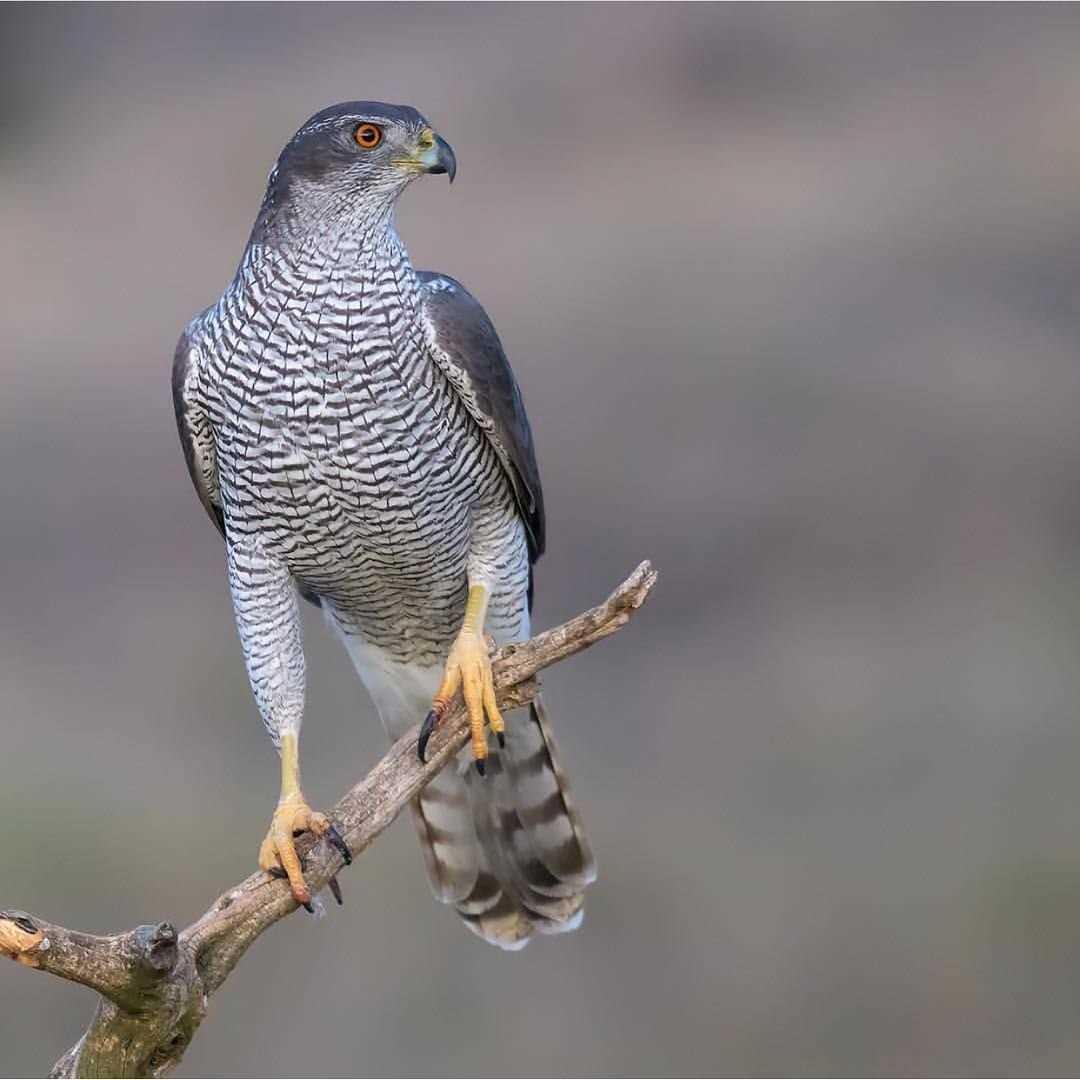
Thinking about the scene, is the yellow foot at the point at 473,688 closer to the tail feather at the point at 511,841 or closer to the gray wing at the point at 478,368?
the gray wing at the point at 478,368

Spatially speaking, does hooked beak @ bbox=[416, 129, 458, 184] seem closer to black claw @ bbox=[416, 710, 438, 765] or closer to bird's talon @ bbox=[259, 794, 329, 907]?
black claw @ bbox=[416, 710, 438, 765]

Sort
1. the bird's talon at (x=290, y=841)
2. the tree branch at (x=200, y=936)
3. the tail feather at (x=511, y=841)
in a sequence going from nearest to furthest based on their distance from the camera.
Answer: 1. the tree branch at (x=200, y=936)
2. the bird's talon at (x=290, y=841)
3. the tail feather at (x=511, y=841)

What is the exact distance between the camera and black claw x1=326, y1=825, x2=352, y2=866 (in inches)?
179

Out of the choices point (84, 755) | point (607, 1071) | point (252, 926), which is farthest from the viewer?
point (84, 755)

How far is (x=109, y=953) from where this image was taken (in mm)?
3740

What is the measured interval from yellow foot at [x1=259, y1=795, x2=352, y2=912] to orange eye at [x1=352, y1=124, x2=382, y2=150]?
178cm

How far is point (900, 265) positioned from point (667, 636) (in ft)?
14.5

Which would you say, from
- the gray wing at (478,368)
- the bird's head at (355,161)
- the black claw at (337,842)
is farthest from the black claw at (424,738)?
the bird's head at (355,161)

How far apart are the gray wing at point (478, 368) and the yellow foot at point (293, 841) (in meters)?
1.15

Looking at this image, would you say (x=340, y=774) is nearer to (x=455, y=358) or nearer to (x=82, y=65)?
(x=455, y=358)

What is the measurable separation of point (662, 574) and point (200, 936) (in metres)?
7.33

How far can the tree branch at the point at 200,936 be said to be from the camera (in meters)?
3.72

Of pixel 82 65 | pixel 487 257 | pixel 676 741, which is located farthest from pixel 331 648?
pixel 82 65

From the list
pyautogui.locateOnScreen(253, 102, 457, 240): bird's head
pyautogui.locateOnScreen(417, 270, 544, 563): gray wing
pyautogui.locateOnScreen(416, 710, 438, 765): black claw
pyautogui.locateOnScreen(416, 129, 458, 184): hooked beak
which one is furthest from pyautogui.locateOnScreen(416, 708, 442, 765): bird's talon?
pyautogui.locateOnScreen(416, 129, 458, 184): hooked beak
